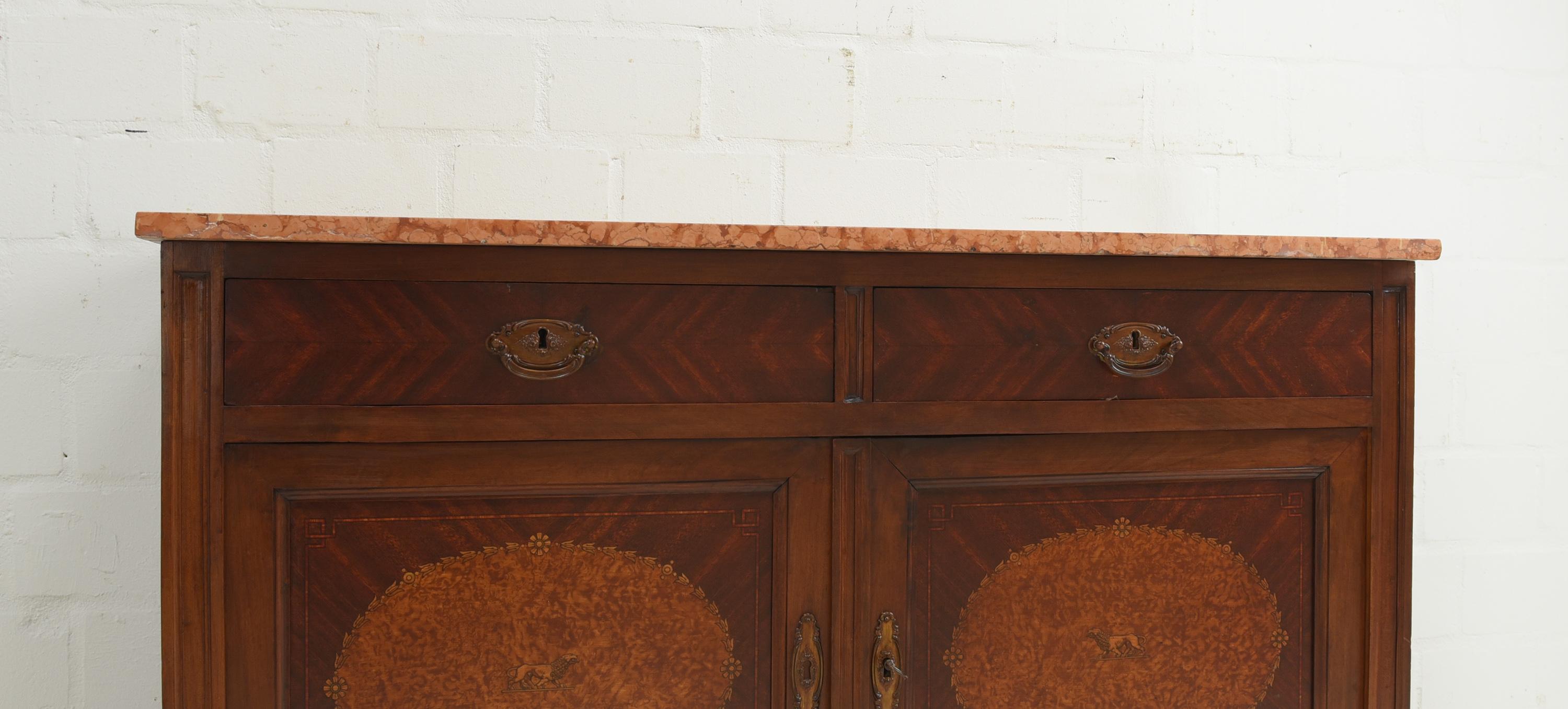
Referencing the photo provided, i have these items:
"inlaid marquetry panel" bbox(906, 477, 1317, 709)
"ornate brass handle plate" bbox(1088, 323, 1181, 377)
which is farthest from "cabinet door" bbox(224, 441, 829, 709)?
"ornate brass handle plate" bbox(1088, 323, 1181, 377)

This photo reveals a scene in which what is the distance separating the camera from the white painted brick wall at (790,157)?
1.29 metres

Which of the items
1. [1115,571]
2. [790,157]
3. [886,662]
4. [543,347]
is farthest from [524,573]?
[790,157]

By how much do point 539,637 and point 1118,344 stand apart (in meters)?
0.65

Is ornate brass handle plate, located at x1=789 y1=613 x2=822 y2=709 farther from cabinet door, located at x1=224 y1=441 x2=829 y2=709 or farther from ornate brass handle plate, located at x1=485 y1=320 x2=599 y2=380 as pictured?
ornate brass handle plate, located at x1=485 y1=320 x2=599 y2=380

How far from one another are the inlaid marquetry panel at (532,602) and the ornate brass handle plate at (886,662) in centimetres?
11

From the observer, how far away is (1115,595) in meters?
0.98

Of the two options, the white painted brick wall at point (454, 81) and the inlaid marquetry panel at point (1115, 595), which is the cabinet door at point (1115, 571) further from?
the white painted brick wall at point (454, 81)

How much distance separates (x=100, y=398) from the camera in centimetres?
130

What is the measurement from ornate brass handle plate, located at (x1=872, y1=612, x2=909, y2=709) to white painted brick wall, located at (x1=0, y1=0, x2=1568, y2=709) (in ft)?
2.43

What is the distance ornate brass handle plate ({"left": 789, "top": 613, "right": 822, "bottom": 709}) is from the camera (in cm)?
94

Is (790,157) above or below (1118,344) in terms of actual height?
above

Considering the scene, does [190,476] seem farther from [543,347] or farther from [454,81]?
[454,81]

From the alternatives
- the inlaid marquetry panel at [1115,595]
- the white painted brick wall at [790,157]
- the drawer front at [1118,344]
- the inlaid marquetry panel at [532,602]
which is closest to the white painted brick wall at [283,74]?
the white painted brick wall at [790,157]

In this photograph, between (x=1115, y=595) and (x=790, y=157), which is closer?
(x=1115, y=595)
